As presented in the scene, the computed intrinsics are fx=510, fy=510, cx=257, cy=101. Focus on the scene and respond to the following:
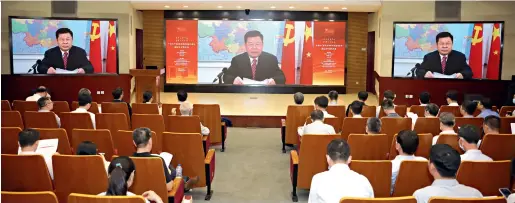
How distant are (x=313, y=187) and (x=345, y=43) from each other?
12.6 m

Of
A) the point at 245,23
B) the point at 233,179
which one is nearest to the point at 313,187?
the point at 233,179

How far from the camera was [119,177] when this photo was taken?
304cm

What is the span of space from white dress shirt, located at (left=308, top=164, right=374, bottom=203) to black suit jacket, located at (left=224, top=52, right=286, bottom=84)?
478 inches

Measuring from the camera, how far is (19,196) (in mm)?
2900

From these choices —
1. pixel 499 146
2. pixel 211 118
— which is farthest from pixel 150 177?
pixel 211 118

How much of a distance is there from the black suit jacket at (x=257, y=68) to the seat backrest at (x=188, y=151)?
10.2m

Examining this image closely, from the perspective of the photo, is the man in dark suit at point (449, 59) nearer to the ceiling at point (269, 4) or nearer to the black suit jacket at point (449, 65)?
the black suit jacket at point (449, 65)

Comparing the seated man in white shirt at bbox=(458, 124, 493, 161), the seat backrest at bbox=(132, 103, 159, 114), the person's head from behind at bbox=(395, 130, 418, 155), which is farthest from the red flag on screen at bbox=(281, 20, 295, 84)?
the person's head from behind at bbox=(395, 130, 418, 155)

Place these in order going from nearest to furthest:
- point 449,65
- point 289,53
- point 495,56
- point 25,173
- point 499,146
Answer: point 25,173 < point 499,146 < point 495,56 < point 449,65 < point 289,53

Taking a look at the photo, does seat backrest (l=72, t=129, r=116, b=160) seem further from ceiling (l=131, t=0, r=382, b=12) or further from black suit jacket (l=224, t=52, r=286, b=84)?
black suit jacket (l=224, t=52, r=286, b=84)

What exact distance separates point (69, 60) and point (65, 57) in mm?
121

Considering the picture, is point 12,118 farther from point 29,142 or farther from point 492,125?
point 492,125

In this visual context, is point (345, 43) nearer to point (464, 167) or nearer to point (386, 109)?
point (386, 109)

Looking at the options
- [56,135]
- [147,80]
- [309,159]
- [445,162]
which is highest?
[147,80]
